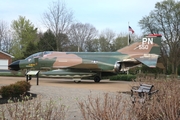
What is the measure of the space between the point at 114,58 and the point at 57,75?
214 inches

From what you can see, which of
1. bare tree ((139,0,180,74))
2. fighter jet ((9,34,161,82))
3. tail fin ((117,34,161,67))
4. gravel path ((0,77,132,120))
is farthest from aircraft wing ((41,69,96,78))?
bare tree ((139,0,180,74))

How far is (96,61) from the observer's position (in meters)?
22.4

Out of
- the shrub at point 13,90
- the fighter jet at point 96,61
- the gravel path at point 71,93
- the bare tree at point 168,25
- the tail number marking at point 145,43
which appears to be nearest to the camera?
the gravel path at point 71,93

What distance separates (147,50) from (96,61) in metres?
4.75

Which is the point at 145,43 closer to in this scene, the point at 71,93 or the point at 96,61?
the point at 96,61

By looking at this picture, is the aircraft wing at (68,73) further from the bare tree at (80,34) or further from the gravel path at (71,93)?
the bare tree at (80,34)

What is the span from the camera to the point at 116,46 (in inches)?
2389

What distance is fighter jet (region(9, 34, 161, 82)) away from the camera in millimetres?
→ 21891

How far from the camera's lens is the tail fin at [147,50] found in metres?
21.8

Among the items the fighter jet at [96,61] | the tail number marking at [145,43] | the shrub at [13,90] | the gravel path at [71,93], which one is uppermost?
the tail number marking at [145,43]

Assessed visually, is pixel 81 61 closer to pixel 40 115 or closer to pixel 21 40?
pixel 40 115

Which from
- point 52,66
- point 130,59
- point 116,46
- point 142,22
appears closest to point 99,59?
point 130,59

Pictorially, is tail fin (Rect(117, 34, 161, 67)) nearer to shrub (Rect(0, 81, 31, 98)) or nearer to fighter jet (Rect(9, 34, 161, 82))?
fighter jet (Rect(9, 34, 161, 82))

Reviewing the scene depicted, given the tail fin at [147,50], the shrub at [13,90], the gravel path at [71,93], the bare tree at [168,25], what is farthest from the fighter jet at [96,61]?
the bare tree at [168,25]
